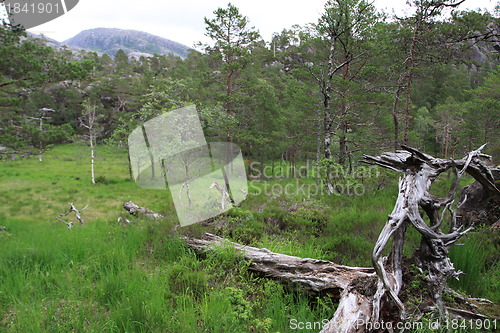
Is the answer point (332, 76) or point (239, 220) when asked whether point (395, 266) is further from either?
point (332, 76)

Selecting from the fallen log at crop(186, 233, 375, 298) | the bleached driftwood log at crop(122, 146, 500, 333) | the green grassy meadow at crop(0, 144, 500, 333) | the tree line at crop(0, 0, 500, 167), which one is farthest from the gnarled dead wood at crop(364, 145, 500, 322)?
the tree line at crop(0, 0, 500, 167)

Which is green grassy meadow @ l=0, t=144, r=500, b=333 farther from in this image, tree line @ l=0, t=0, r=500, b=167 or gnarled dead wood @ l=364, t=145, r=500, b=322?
tree line @ l=0, t=0, r=500, b=167

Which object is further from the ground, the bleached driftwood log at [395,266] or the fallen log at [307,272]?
the bleached driftwood log at [395,266]

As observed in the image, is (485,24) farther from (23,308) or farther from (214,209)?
(23,308)

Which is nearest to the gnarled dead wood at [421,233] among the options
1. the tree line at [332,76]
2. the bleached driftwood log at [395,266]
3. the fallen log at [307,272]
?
the bleached driftwood log at [395,266]

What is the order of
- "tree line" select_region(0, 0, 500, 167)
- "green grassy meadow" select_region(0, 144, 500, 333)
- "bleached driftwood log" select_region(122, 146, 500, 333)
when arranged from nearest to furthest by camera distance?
"bleached driftwood log" select_region(122, 146, 500, 333) → "green grassy meadow" select_region(0, 144, 500, 333) → "tree line" select_region(0, 0, 500, 167)

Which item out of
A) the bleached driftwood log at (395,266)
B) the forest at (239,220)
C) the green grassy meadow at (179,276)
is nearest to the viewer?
the bleached driftwood log at (395,266)

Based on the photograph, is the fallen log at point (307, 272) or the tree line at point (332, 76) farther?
the tree line at point (332, 76)

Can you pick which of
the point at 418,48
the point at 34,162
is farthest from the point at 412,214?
the point at 34,162

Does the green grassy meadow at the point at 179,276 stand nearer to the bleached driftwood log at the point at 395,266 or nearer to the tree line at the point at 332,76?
the bleached driftwood log at the point at 395,266

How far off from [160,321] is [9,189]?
27630 mm

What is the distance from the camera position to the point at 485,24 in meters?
8.32

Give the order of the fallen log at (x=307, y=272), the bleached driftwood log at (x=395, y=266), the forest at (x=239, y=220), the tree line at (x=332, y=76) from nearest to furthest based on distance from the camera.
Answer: the bleached driftwood log at (x=395, y=266), the forest at (x=239, y=220), the fallen log at (x=307, y=272), the tree line at (x=332, y=76)

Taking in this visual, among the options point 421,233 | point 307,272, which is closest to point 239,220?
point 307,272
